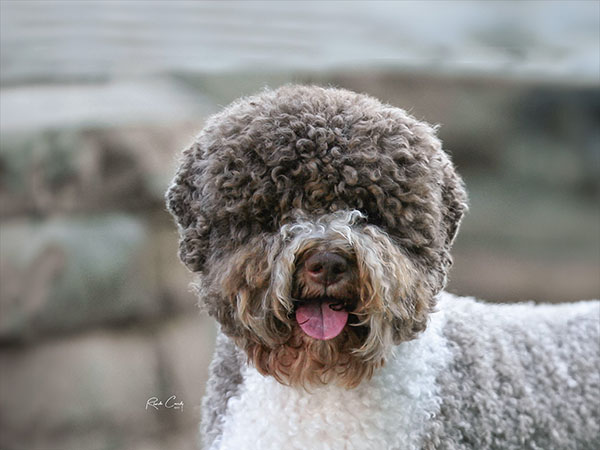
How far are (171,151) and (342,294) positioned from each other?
229cm

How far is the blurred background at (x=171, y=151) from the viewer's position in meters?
3.78

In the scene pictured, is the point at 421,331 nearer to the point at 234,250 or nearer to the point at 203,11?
the point at 234,250

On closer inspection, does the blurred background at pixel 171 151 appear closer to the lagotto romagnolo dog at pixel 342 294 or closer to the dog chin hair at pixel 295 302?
the lagotto romagnolo dog at pixel 342 294

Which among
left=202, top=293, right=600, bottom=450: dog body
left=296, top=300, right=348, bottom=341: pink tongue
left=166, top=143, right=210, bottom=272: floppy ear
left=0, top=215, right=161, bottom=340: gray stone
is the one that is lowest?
left=0, top=215, right=161, bottom=340: gray stone

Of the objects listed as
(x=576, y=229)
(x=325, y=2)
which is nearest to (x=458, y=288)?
(x=576, y=229)

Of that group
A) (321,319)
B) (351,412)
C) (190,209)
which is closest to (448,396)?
(351,412)

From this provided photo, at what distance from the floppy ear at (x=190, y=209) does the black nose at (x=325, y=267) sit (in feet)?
1.07

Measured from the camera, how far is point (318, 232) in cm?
179

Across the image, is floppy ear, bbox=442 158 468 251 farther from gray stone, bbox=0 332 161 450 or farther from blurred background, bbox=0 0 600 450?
gray stone, bbox=0 332 161 450

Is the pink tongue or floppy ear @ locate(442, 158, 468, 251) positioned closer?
the pink tongue

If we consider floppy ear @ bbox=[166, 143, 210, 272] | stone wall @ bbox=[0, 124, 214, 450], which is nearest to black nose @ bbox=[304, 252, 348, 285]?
floppy ear @ bbox=[166, 143, 210, 272]

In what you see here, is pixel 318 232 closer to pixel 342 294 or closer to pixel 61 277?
pixel 342 294

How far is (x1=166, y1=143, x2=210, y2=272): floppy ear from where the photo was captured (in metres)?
1.98

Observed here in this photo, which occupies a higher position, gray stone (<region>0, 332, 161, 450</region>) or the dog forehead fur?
the dog forehead fur
